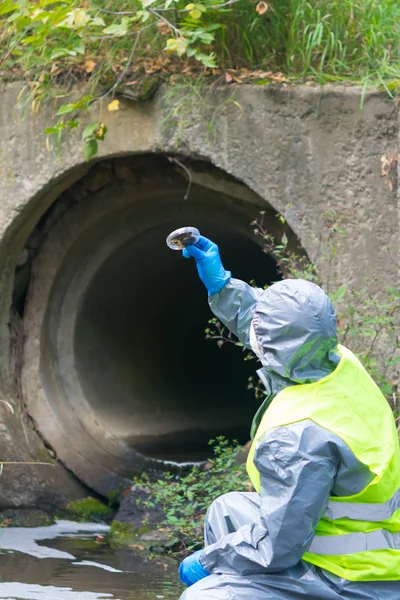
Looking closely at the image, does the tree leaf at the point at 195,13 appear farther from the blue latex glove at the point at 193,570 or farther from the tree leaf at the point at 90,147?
the blue latex glove at the point at 193,570

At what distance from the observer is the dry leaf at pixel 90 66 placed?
469cm

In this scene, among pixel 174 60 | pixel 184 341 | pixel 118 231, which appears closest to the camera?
pixel 174 60

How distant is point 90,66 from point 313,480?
332cm

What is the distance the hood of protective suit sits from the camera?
213cm

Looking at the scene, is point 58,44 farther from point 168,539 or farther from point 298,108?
point 168,539

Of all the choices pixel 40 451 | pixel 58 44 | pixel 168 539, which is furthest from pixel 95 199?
pixel 168 539

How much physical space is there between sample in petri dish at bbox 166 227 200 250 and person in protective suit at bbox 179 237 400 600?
1.90 ft

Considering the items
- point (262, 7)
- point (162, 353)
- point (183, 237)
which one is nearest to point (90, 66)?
point (262, 7)

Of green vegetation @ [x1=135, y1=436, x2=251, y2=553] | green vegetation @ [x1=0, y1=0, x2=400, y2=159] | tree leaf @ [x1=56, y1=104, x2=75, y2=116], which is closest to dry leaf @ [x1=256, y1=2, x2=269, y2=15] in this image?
green vegetation @ [x1=0, y1=0, x2=400, y2=159]

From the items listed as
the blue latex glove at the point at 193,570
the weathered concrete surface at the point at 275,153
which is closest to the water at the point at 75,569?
the weathered concrete surface at the point at 275,153

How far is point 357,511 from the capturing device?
6.85 feet

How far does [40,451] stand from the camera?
5.27 metres

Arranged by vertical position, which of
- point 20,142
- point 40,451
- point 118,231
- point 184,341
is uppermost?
point 20,142

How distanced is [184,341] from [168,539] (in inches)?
172
